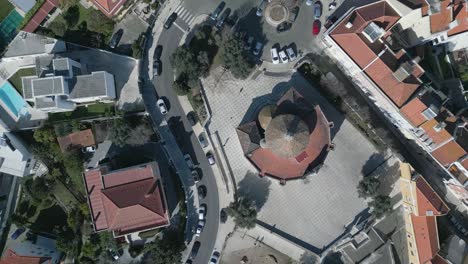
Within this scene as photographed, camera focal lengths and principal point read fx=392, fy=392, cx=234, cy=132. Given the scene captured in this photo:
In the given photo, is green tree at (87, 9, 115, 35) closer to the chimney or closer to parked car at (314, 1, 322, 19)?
parked car at (314, 1, 322, 19)

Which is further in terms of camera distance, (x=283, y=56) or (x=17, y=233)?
(x=17, y=233)

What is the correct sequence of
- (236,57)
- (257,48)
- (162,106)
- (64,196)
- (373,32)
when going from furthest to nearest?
(64,196), (162,106), (257,48), (236,57), (373,32)

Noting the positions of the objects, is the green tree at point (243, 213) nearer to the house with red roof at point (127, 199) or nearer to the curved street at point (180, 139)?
the curved street at point (180, 139)

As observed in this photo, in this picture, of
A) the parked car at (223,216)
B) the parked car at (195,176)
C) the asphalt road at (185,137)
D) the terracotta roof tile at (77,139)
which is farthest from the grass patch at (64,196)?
the parked car at (223,216)

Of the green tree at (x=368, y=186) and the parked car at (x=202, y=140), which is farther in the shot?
the parked car at (x=202, y=140)

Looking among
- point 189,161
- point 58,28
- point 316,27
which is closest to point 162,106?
point 189,161

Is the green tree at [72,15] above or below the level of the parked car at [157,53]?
below

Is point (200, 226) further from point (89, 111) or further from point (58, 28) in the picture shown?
point (58, 28)

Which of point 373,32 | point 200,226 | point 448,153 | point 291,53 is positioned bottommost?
point 200,226
